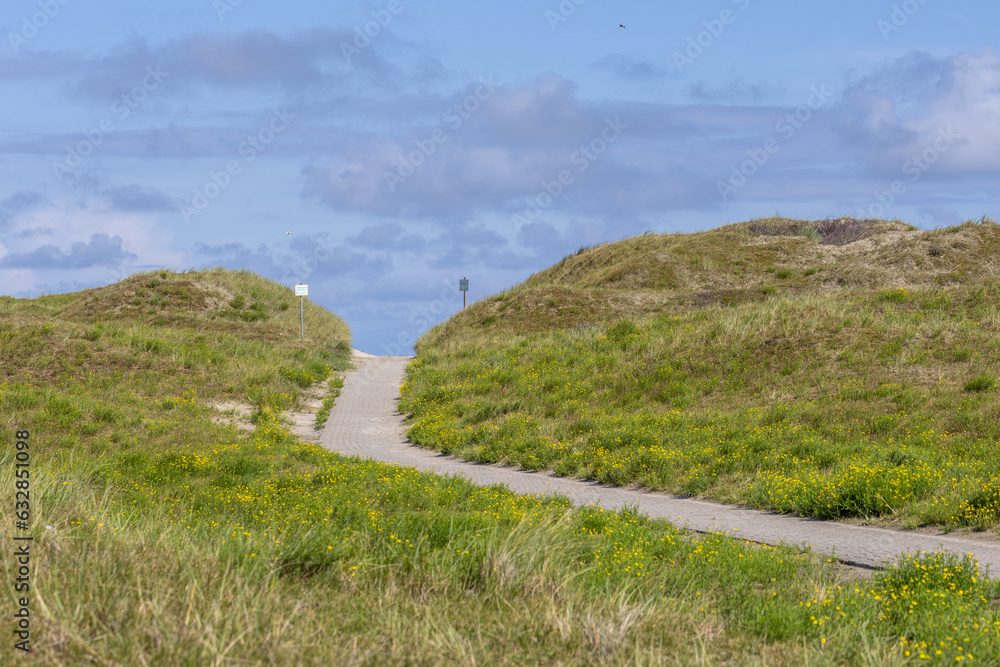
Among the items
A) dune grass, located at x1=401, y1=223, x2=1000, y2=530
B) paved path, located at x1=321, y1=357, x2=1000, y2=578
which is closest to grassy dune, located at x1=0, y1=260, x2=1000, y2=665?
paved path, located at x1=321, y1=357, x2=1000, y2=578

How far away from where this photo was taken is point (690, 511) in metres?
11.3

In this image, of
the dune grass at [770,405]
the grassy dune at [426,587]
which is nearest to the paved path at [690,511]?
the dune grass at [770,405]

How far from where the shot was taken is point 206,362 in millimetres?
25281

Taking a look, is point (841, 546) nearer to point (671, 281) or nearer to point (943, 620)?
point (943, 620)

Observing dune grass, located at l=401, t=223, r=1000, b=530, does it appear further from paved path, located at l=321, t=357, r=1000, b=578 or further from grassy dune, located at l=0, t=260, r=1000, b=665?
grassy dune, located at l=0, t=260, r=1000, b=665

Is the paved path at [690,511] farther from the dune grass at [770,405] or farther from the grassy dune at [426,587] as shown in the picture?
the grassy dune at [426,587]

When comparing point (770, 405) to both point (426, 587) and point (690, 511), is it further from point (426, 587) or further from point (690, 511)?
point (426, 587)

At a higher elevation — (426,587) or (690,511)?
(426,587)

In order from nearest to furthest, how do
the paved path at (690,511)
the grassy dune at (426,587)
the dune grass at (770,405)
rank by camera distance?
the grassy dune at (426,587) < the paved path at (690,511) < the dune grass at (770,405)

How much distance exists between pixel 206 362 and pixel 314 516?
61.0 feet

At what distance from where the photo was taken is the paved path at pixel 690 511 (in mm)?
8945

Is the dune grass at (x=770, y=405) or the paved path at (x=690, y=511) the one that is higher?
the dune grass at (x=770, y=405)

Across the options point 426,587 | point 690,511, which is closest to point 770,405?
point 690,511

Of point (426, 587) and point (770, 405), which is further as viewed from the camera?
point (770, 405)
